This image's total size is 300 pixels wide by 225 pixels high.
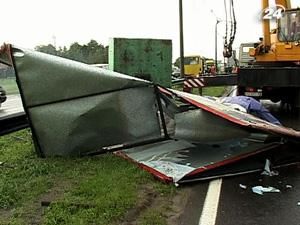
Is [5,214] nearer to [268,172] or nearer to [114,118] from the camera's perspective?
[114,118]

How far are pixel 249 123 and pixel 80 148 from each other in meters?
2.63

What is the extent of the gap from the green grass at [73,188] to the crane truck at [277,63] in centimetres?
749

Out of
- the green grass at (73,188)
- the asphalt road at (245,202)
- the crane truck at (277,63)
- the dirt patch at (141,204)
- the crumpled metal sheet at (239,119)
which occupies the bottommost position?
the asphalt road at (245,202)

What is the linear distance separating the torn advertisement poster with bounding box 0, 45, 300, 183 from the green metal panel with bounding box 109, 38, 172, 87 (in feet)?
41.8

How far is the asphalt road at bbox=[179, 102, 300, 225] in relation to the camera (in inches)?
204

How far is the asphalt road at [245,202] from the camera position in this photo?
5.19 metres

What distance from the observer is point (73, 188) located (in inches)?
242

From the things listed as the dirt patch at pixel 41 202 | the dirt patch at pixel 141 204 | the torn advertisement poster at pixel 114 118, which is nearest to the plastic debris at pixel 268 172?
the torn advertisement poster at pixel 114 118

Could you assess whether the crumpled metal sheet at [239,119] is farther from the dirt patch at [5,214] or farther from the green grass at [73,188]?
the dirt patch at [5,214]

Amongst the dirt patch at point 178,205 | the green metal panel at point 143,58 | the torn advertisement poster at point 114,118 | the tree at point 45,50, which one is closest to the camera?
the dirt patch at point 178,205

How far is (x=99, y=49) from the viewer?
63.6 m

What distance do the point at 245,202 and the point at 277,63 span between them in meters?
10.9

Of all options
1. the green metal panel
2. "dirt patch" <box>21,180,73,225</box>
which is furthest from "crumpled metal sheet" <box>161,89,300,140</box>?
the green metal panel

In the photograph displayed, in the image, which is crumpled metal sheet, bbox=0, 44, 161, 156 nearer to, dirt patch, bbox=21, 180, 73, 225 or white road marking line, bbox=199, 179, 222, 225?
dirt patch, bbox=21, 180, 73, 225
